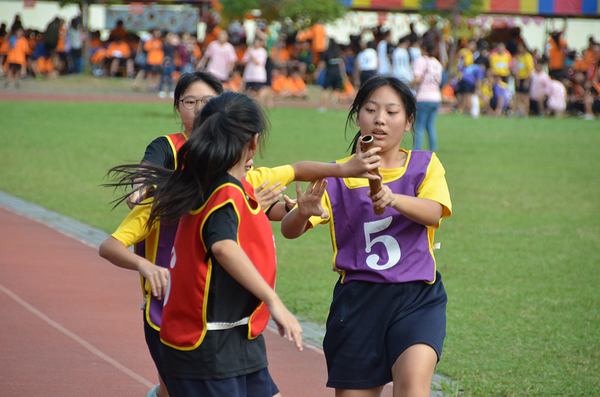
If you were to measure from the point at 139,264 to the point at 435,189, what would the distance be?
3.92 feet

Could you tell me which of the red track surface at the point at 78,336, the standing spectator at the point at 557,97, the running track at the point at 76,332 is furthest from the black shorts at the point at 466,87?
the red track surface at the point at 78,336

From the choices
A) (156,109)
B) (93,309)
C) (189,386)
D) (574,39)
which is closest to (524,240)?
(93,309)

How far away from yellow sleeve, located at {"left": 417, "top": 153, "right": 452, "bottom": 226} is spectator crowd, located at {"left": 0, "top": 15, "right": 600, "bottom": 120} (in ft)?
47.2

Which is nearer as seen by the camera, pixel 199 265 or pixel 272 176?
pixel 199 265

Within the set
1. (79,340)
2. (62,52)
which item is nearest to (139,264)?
(79,340)

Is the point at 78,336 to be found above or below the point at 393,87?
below

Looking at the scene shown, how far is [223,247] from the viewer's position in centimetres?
202

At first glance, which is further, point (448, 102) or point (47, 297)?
point (448, 102)

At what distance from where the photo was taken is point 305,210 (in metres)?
Result: 2.63

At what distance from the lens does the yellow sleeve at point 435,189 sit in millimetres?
2726

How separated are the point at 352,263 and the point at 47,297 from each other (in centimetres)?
317

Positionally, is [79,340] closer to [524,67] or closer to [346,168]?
[346,168]

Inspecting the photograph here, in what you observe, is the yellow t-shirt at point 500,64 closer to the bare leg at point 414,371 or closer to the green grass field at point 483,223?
the green grass field at point 483,223

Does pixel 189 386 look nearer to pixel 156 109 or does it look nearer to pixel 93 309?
pixel 93 309
